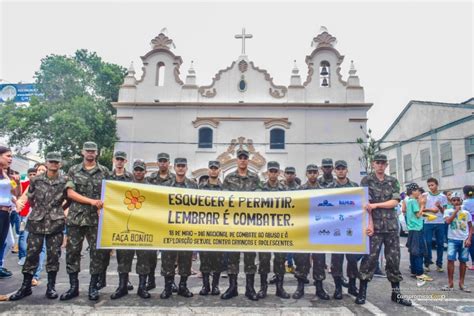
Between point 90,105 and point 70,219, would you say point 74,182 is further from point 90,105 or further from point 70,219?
point 90,105

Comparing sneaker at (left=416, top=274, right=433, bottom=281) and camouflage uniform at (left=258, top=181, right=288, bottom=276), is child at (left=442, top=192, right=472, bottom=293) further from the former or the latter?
camouflage uniform at (left=258, top=181, right=288, bottom=276)

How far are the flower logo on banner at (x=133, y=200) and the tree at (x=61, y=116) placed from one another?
15.4 metres

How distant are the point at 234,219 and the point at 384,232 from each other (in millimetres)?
2069

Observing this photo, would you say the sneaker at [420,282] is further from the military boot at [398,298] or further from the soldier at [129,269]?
the soldier at [129,269]

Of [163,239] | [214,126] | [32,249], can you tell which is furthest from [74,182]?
[214,126]

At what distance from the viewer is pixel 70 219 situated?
438cm

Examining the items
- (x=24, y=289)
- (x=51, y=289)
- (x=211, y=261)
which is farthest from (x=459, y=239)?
(x=24, y=289)

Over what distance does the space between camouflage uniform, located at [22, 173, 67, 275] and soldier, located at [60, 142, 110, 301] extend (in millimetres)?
137

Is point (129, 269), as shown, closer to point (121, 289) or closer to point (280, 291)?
point (121, 289)

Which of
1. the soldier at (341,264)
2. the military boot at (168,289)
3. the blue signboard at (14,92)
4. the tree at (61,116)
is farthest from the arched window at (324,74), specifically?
the military boot at (168,289)

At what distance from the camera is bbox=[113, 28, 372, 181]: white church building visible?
1922 centimetres

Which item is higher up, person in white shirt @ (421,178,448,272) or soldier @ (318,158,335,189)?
soldier @ (318,158,335,189)

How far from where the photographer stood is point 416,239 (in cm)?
607

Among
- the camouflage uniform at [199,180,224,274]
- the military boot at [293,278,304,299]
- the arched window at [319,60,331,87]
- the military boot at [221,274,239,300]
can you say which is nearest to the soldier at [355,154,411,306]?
the military boot at [293,278,304,299]
